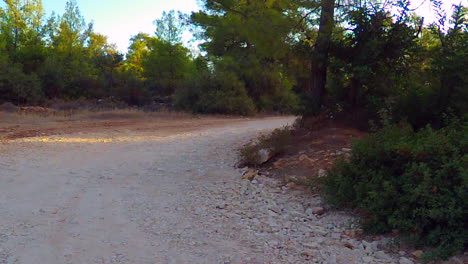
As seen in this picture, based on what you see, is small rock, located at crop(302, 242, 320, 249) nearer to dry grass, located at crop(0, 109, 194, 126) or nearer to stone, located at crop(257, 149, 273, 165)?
stone, located at crop(257, 149, 273, 165)

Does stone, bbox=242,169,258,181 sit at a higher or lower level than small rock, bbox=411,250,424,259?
higher

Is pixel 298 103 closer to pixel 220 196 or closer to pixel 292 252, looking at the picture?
pixel 220 196

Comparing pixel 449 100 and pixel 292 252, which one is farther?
pixel 449 100

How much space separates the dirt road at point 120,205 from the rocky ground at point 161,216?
0.04 feet

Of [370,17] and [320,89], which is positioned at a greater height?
[370,17]

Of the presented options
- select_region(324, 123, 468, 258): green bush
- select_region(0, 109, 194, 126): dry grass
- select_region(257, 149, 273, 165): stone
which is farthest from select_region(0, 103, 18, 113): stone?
select_region(324, 123, 468, 258): green bush

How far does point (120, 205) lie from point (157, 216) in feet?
2.36

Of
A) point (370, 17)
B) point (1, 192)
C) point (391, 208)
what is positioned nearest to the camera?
point (391, 208)

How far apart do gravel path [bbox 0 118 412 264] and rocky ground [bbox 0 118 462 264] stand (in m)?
0.01

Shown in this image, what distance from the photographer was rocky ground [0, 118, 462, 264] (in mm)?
4508

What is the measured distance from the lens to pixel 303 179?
23.1 ft

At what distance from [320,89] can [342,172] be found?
4569 mm

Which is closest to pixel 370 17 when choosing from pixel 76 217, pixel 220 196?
pixel 220 196

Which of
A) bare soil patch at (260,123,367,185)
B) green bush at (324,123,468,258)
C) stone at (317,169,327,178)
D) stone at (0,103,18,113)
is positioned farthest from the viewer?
stone at (0,103,18,113)
